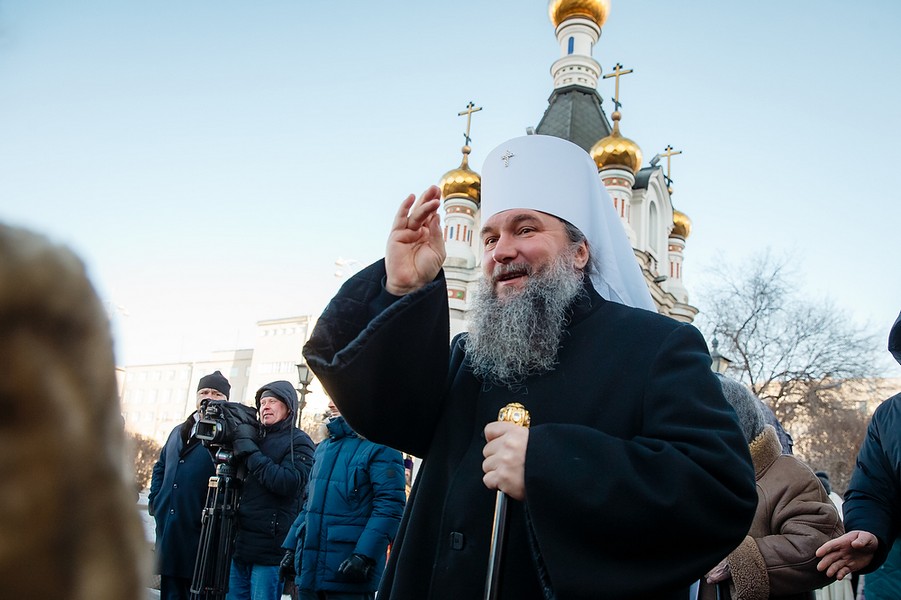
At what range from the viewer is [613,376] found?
199 centimetres

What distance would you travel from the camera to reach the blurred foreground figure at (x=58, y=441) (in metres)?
0.55

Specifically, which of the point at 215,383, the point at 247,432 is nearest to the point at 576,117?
the point at 215,383

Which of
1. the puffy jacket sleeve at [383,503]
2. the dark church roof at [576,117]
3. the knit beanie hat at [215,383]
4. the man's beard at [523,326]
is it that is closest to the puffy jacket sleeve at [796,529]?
the man's beard at [523,326]

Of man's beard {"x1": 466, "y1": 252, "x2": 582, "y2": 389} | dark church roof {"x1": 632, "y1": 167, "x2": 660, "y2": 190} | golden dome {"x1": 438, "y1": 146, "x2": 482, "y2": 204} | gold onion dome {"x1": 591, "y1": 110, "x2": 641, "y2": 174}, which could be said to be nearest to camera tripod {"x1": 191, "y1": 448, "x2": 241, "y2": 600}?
man's beard {"x1": 466, "y1": 252, "x2": 582, "y2": 389}

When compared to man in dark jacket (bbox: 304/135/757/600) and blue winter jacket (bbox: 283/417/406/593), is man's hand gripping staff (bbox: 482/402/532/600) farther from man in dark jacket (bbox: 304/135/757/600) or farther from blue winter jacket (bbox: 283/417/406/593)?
blue winter jacket (bbox: 283/417/406/593)

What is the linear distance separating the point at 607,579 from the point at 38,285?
4.50ft

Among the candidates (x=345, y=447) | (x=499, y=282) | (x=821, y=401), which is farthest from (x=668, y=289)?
(x=499, y=282)

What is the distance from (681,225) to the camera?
32062mm

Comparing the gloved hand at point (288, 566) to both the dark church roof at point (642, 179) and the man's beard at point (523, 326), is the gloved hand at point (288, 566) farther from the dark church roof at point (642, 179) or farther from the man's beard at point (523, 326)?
the dark church roof at point (642, 179)

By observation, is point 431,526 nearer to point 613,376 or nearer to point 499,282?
point 613,376

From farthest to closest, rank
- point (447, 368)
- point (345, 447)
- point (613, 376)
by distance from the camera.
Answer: point (345, 447) → point (447, 368) → point (613, 376)

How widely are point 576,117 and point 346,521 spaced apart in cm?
2480

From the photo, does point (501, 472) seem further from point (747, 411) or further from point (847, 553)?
Answer: point (747, 411)

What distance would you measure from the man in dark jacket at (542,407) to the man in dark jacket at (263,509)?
140 inches
